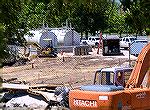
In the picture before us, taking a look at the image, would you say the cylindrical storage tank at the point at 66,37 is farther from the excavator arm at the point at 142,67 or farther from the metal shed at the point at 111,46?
the excavator arm at the point at 142,67

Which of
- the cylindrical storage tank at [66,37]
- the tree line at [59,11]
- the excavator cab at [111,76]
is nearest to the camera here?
the tree line at [59,11]

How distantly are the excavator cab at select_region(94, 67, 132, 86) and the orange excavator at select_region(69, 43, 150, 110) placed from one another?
91 centimetres

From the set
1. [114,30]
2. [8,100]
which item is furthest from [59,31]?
[8,100]

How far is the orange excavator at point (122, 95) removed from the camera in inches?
448

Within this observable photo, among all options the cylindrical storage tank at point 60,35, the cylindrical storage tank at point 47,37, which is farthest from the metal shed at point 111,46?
the cylindrical storage tank at point 47,37

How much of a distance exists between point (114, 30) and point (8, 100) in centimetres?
7777

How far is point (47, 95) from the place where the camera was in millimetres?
19422

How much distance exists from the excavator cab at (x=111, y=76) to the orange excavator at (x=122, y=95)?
0.91m

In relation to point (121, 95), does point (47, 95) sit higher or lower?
lower

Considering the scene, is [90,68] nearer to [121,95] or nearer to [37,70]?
[37,70]

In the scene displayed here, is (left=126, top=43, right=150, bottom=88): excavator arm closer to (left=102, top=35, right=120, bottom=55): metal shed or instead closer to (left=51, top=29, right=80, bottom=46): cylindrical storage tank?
(left=102, top=35, right=120, bottom=55): metal shed

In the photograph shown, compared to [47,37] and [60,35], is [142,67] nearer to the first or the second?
[47,37]

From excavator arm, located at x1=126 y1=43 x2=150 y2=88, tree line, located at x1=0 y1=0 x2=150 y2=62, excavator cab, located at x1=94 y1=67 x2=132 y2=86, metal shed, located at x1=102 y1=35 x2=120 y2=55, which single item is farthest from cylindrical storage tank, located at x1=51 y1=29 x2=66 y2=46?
tree line, located at x1=0 y1=0 x2=150 y2=62

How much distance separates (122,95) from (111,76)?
2.57 m
